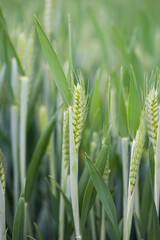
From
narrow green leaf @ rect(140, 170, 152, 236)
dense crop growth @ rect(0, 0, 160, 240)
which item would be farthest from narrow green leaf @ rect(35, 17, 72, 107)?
narrow green leaf @ rect(140, 170, 152, 236)

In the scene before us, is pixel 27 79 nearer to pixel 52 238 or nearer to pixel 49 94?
pixel 49 94

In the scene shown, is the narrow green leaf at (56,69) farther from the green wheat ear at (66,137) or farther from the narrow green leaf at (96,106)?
the narrow green leaf at (96,106)

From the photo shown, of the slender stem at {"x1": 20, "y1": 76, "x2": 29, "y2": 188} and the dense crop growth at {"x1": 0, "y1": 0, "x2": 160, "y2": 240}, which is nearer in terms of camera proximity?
the dense crop growth at {"x1": 0, "y1": 0, "x2": 160, "y2": 240}

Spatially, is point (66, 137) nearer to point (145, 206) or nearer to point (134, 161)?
point (134, 161)

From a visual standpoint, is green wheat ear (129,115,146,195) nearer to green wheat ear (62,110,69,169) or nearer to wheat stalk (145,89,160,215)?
wheat stalk (145,89,160,215)

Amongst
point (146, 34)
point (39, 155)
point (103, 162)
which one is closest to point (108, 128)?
point (103, 162)
